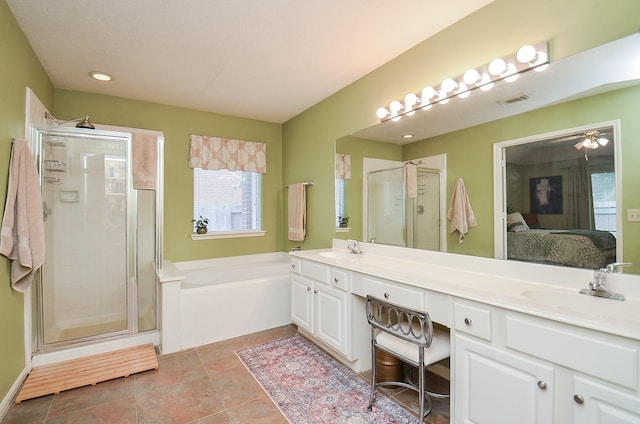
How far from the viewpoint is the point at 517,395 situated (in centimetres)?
130

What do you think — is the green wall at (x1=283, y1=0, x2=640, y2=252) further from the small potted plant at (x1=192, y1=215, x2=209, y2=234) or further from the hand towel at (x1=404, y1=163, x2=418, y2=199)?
the small potted plant at (x1=192, y1=215, x2=209, y2=234)

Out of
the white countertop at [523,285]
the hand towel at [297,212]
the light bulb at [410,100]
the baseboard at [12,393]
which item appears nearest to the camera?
the white countertop at [523,285]

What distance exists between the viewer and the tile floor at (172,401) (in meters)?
1.83

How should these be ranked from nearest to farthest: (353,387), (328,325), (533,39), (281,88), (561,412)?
(561,412) → (533,39) → (353,387) → (328,325) → (281,88)

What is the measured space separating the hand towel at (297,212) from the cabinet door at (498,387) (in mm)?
2342

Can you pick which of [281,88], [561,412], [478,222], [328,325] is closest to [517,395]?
[561,412]

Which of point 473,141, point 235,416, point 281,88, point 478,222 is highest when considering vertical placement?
point 281,88

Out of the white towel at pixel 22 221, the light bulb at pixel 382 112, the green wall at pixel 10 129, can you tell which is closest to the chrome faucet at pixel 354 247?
the light bulb at pixel 382 112

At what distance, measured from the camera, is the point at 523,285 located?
5.37 feet

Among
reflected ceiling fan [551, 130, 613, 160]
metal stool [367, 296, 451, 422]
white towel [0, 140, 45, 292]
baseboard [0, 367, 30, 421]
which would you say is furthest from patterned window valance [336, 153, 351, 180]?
baseboard [0, 367, 30, 421]

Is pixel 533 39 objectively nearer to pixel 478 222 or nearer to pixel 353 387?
pixel 478 222

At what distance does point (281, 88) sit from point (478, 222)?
2209mm

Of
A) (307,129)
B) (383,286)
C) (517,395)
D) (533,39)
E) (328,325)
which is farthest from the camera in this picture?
(307,129)

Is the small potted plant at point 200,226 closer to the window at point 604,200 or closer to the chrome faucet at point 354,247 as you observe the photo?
the chrome faucet at point 354,247
